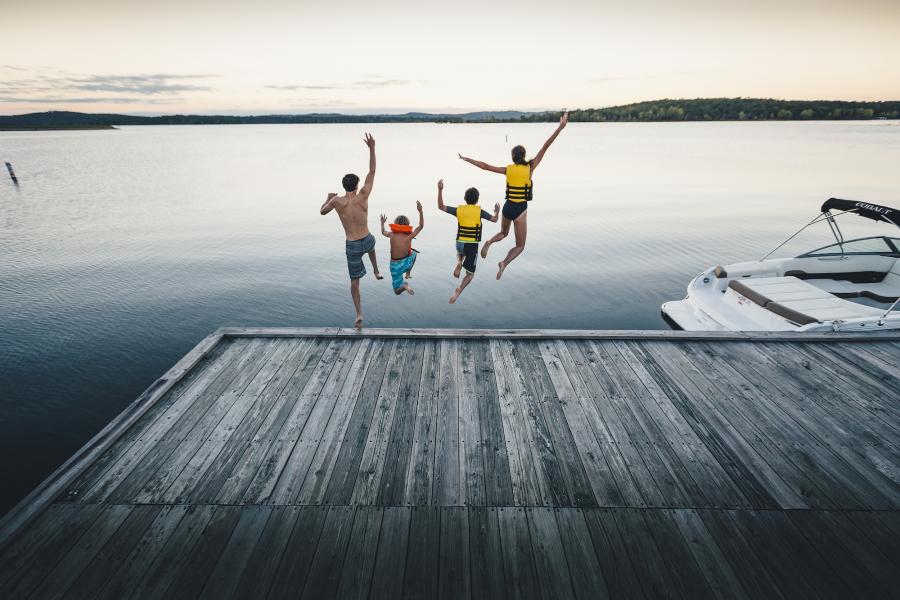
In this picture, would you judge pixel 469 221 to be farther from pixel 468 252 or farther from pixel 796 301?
pixel 796 301

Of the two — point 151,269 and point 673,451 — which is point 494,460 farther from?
point 151,269

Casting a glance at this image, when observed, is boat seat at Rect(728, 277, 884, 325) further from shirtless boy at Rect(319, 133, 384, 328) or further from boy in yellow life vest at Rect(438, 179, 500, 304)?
shirtless boy at Rect(319, 133, 384, 328)

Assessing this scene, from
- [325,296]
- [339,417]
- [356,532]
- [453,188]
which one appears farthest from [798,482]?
[453,188]

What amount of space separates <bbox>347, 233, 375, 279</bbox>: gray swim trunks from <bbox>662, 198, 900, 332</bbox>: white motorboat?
762 cm

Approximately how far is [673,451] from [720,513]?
75 centimetres

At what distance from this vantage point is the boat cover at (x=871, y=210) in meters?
8.71

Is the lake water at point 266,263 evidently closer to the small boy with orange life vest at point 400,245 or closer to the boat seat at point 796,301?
the boat seat at point 796,301

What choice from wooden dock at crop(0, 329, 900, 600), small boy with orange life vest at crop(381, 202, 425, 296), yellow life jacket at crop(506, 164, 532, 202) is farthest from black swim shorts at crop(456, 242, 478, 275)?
wooden dock at crop(0, 329, 900, 600)

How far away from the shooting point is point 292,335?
661 cm

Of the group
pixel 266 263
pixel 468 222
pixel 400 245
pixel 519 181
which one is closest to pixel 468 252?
pixel 468 222

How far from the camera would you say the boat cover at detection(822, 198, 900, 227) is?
8.71 metres

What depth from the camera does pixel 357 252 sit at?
22.3 ft

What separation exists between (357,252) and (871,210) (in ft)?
37.7

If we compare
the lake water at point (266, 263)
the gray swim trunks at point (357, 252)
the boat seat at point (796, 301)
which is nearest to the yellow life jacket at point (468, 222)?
the gray swim trunks at point (357, 252)
